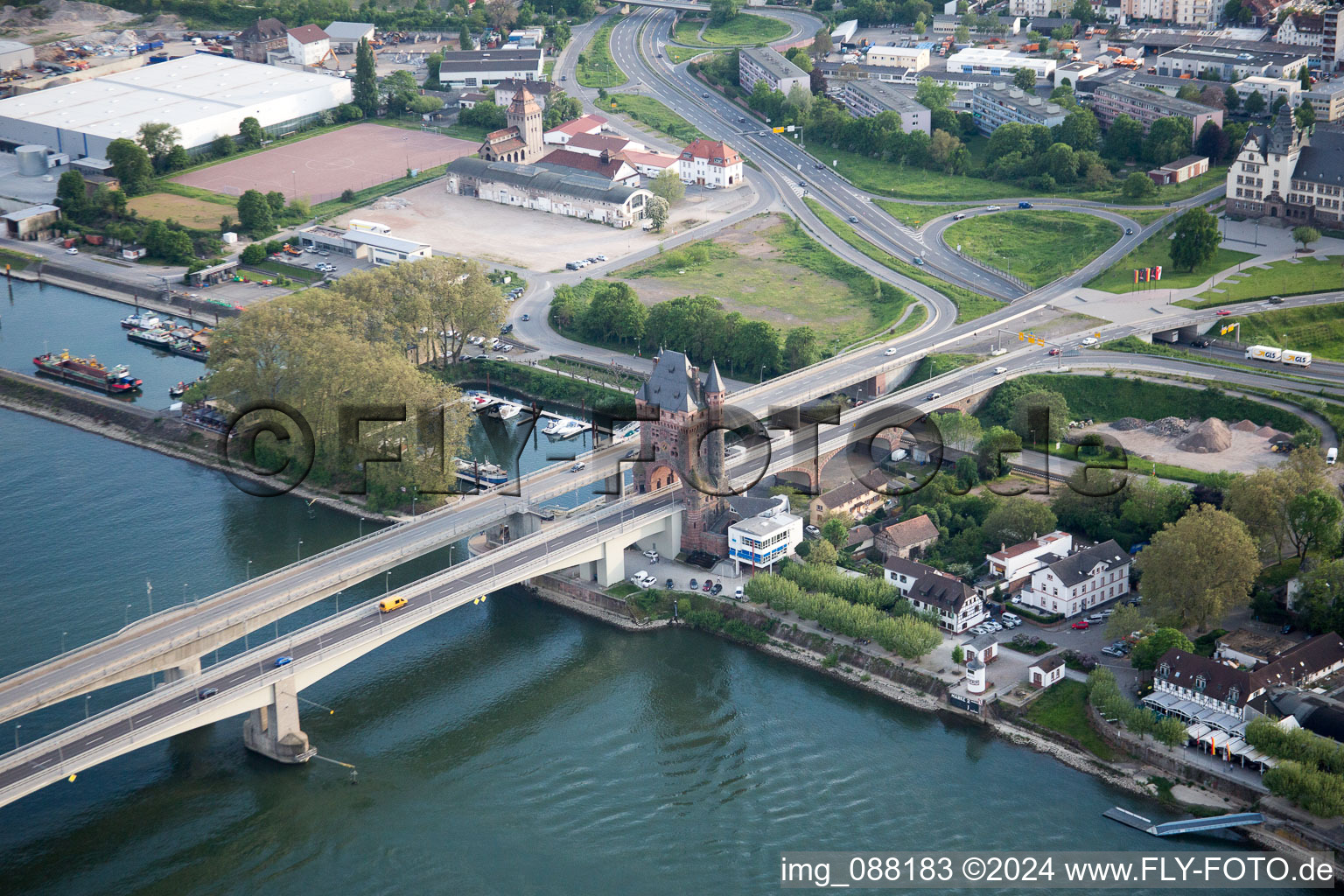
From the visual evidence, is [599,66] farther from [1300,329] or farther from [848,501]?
[848,501]

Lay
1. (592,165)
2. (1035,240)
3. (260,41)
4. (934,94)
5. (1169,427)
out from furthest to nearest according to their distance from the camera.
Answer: (260,41) < (934,94) < (592,165) < (1035,240) < (1169,427)

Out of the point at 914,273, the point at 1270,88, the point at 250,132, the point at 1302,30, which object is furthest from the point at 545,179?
the point at 1302,30

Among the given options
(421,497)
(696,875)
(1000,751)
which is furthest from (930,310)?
(696,875)

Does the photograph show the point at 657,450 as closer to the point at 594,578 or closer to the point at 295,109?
the point at 594,578

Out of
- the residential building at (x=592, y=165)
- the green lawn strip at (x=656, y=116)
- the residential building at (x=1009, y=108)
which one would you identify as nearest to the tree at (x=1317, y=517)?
the residential building at (x=1009, y=108)

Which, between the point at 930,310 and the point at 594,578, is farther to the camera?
the point at 930,310

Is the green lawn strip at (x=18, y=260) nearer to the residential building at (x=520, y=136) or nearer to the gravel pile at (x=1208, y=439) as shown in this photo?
the residential building at (x=520, y=136)
